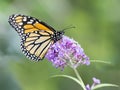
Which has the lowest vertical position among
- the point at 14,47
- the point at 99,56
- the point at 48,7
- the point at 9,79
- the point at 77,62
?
the point at 77,62

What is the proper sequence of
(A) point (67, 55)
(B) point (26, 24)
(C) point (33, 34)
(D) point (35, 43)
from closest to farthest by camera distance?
(A) point (67, 55) < (B) point (26, 24) < (C) point (33, 34) < (D) point (35, 43)

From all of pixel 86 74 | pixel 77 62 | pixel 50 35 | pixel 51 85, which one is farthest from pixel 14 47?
pixel 86 74

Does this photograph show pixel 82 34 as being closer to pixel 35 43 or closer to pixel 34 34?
pixel 35 43

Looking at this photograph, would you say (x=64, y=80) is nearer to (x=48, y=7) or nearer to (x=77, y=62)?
(x=48, y=7)

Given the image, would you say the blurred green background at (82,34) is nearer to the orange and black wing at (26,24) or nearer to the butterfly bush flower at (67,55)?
the orange and black wing at (26,24)

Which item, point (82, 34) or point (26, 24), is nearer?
point (26, 24)

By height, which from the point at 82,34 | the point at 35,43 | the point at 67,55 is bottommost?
the point at 67,55

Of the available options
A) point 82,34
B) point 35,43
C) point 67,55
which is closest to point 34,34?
point 35,43

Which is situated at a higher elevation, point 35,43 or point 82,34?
point 82,34
